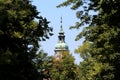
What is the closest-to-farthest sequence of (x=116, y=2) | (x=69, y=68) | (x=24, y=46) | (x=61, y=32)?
1. (x=116, y=2)
2. (x=24, y=46)
3. (x=69, y=68)
4. (x=61, y=32)

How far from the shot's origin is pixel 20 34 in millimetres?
38688

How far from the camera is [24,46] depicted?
128ft

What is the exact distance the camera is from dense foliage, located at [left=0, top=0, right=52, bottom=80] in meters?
35.1

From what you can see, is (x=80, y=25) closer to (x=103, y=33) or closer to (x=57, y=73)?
(x=103, y=33)

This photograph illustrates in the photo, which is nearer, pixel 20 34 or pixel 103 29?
pixel 103 29

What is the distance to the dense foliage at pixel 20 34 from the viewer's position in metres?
35.1

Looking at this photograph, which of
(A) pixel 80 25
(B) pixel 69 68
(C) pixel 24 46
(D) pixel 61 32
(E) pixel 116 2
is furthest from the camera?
(D) pixel 61 32

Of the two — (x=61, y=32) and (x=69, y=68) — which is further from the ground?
(x=61, y=32)

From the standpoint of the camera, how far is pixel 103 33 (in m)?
32.9

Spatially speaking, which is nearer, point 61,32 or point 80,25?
point 80,25

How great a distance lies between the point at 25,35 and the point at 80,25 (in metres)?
8.70

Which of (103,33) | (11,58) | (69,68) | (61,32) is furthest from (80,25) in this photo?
(61,32)

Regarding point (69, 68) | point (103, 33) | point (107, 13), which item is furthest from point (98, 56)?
point (69, 68)

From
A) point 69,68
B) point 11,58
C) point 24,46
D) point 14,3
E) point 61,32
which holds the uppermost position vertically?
point 61,32
